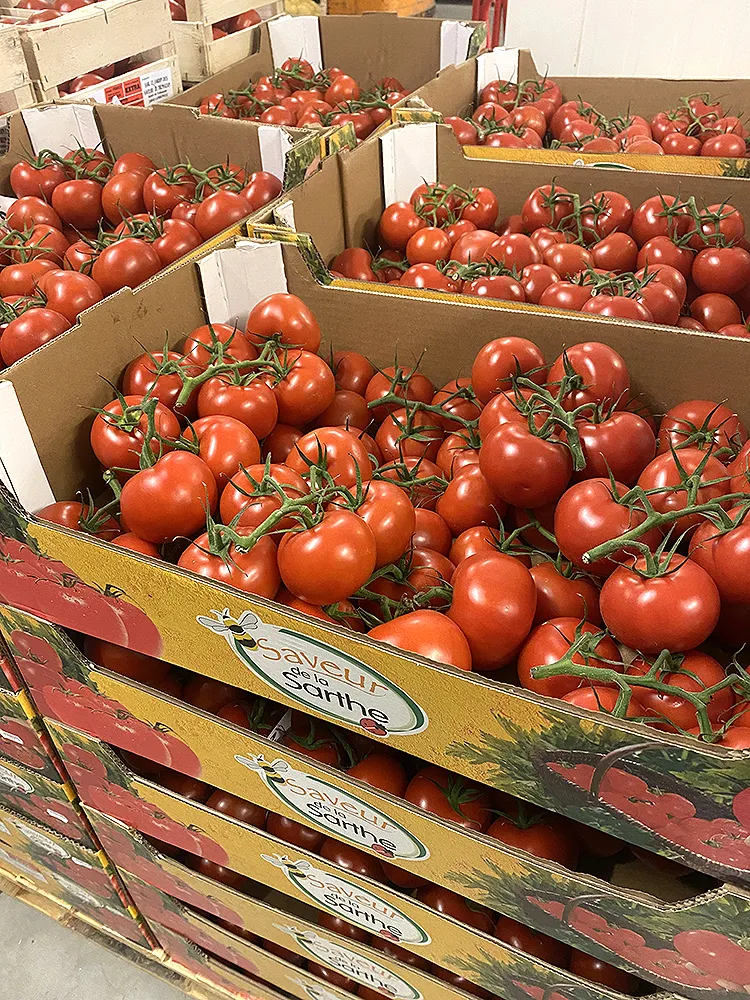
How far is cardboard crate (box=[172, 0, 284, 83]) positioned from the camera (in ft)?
8.72

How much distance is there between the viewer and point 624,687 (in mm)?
740

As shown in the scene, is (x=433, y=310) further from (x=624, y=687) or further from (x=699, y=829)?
(x=699, y=829)

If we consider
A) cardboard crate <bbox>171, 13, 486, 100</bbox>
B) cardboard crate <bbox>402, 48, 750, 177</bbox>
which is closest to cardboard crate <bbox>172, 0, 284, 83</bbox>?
cardboard crate <bbox>171, 13, 486, 100</bbox>

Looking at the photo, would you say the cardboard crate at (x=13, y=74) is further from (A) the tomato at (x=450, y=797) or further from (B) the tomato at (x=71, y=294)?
(A) the tomato at (x=450, y=797)

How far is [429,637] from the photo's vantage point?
0.85 m

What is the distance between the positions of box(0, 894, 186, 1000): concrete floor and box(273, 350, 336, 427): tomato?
4.49 feet

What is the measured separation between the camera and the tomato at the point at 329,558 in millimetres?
869

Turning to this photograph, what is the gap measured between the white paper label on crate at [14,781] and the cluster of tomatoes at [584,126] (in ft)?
6.13

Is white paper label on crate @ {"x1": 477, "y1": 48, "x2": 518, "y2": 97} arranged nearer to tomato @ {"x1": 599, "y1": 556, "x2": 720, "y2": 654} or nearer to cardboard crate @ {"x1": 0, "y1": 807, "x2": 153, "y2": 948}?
tomato @ {"x1": 599, "y1": 556, "x2": 720, "y2": 654}

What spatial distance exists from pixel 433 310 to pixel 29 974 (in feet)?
5.62

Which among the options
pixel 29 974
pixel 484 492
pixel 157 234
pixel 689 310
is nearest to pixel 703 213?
pixel 689 310

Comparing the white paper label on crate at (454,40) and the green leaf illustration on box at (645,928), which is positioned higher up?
the white paper label on crate at (454,40)

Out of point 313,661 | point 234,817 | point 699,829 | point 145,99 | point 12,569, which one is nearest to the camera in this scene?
point 699,829

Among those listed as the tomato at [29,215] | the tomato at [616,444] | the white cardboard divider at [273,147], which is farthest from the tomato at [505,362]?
the tomato at [29,215]
